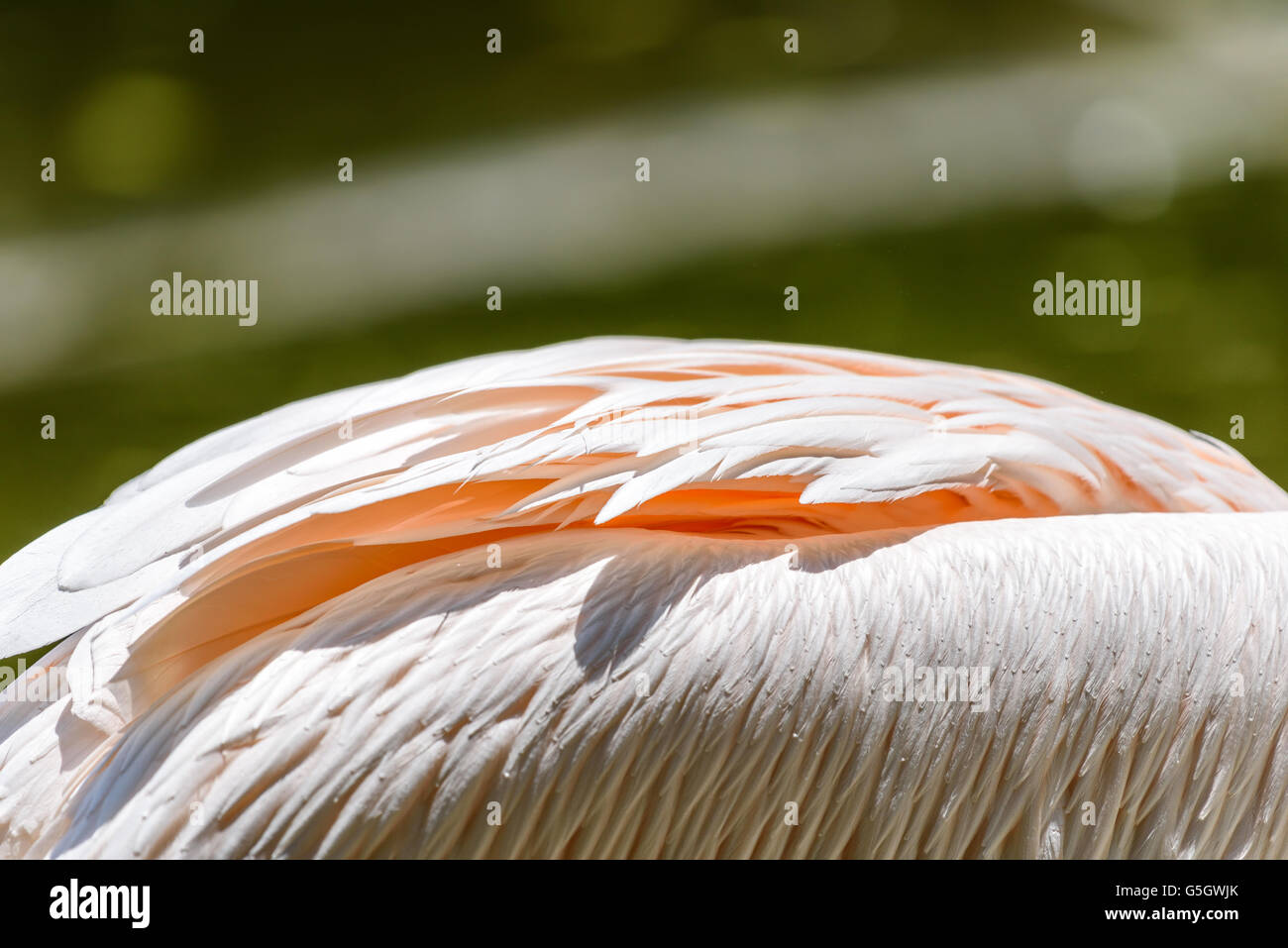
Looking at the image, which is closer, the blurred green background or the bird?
the bird

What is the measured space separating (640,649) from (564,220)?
1.40 meters

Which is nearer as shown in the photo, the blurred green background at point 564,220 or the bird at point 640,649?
the bird at point 640,649

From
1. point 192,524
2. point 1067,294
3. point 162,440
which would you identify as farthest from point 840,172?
point 192,524

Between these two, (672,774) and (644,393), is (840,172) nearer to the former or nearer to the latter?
(644,393)

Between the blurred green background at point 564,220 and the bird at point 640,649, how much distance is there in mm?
1153

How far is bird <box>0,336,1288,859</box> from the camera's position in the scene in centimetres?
48

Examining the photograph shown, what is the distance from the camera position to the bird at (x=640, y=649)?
19.0 inches

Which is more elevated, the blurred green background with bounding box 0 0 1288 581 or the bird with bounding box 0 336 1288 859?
the blurred green background with bounding box 0 0 1288 581

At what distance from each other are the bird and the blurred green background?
1153mm

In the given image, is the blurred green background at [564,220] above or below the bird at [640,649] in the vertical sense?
above

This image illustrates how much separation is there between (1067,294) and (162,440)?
1510mm

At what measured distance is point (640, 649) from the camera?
488mm

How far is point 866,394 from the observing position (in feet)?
1.96

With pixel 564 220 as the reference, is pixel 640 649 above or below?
below
